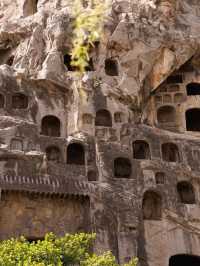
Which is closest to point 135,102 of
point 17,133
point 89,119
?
point 89,119

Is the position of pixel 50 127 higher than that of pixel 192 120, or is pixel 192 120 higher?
pixel 192 120

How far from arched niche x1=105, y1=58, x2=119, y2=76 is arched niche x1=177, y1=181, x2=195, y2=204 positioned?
765cm

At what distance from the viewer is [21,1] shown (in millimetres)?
28953

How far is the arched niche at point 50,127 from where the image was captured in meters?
23.4

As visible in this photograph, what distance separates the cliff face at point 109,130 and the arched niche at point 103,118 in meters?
0.06

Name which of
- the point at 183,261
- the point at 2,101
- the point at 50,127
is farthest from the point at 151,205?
the point at 2,101

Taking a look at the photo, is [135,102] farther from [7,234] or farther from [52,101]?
[7,234]

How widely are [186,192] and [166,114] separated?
Answer: 21.1ft

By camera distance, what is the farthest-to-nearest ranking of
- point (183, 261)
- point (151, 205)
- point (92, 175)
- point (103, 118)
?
point (103, 118)
point (183, 261)
point (151, 205)
point (92, 175)

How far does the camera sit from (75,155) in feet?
71.6

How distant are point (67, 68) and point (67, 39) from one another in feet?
5.70

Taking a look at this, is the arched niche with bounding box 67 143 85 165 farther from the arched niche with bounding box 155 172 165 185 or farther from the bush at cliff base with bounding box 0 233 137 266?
the bush at cliff base with bounding box 0 233 137 266

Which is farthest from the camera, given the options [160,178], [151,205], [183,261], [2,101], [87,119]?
[2,101]

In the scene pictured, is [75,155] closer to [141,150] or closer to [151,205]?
[141,150]
